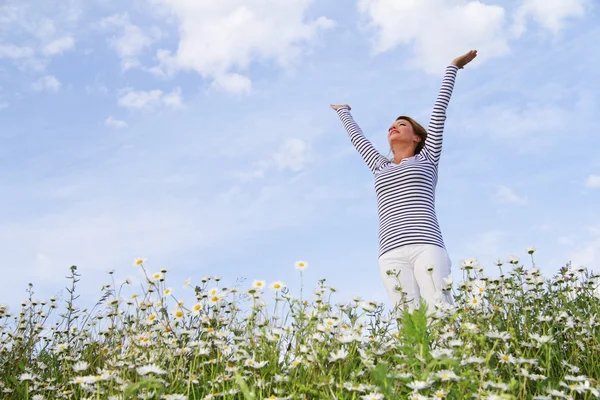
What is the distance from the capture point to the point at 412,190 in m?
6.86

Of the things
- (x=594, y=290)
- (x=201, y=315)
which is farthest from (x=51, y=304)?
(x=594, y=290)

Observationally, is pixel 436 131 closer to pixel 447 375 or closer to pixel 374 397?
pixel 447 375

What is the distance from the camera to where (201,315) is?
534 cm

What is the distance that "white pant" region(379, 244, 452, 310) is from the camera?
20.3 ft

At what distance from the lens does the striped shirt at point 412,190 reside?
6539 mm

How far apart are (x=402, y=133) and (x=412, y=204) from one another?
1122 millimetres

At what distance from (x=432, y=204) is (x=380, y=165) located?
87cm

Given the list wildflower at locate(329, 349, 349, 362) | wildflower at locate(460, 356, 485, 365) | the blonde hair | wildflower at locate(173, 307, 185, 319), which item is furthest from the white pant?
wildflower at locate(460, 356, 485, 365)

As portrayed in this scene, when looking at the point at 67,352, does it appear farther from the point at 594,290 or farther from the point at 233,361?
the point at 594,290

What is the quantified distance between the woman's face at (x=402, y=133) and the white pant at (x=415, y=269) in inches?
61.9

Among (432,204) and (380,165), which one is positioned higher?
(380,165)

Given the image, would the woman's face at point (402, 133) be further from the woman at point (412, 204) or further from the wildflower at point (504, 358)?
the wildflower at point (504, 358)

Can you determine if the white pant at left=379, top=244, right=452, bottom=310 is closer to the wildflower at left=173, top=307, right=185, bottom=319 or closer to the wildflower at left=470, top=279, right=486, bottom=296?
the wildflower at left=470, top=279, right=486, bottom=296

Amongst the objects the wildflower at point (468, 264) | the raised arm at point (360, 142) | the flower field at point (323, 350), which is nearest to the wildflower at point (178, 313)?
the flower field at point (323, 350)
